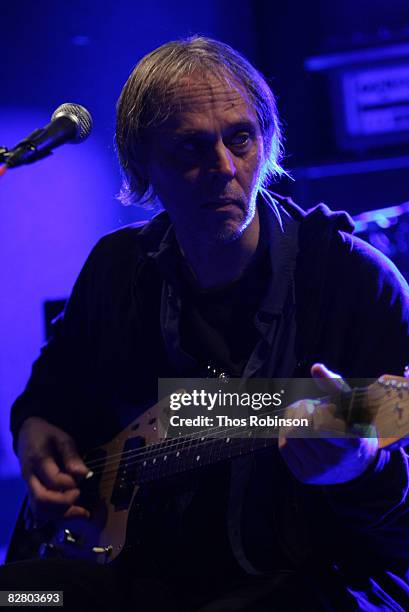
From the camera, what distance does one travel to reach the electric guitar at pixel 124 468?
1.37m

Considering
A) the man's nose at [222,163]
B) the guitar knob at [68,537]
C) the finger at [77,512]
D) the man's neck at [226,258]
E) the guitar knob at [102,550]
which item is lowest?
the guitar knob at [68,537]

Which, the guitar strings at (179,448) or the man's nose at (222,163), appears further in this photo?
the man's nose at (222,163)

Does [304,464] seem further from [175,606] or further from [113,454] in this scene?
[113,454]

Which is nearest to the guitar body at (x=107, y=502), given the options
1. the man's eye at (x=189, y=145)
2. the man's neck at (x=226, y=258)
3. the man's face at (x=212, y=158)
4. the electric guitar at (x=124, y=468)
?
the electric guitar at (x=124, y=468)

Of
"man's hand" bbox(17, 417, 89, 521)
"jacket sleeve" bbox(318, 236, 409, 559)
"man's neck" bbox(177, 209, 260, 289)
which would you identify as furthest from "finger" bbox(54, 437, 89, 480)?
"jacket sleeve" bbox(318, 236, 409, 559)

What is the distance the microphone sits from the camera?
47.9 inches

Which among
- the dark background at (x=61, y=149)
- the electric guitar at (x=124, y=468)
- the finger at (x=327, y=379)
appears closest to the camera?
the finger at (x=327, y=379)

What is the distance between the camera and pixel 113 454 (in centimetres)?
163

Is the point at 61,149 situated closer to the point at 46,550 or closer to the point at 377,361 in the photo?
the point at 46,550

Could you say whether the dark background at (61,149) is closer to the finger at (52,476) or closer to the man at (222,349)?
the man at (222,349)

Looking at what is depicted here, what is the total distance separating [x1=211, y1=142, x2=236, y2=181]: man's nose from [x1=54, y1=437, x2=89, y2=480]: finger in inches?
26.7

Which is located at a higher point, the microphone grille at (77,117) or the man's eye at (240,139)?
the microphone grille at (77,117)

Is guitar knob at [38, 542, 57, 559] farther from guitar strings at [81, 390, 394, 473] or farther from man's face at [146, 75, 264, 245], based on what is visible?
man's face at [146, 75, 264, 245]

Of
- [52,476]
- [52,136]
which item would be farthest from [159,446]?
[52,136]
